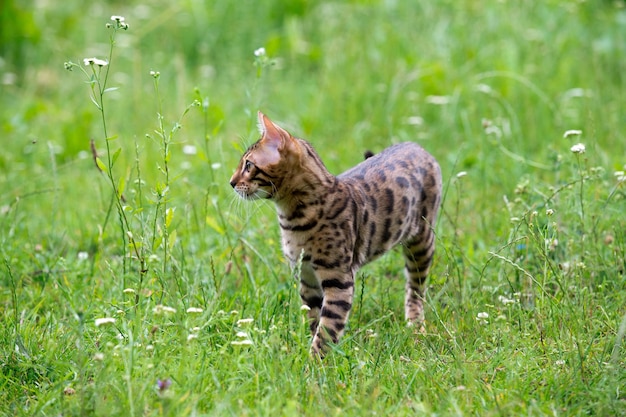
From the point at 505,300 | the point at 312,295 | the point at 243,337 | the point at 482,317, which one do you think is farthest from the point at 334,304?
the point at 505,300

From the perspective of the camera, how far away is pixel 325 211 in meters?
4.75

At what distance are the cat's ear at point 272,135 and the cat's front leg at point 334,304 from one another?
0.68m

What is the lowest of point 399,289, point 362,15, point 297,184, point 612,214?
point 399,289

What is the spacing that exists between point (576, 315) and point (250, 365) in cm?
155

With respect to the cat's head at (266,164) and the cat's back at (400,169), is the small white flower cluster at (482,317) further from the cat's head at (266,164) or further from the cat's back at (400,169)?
the cat's head at (266,164)

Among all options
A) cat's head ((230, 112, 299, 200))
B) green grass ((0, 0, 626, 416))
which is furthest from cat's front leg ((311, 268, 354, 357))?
cat's head ((230, 112, 299, 200))

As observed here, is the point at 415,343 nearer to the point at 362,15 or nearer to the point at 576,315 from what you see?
the point at 576,315

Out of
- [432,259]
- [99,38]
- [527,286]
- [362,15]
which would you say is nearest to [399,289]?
[432,259]

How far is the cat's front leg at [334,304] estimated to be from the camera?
4633 millimetres

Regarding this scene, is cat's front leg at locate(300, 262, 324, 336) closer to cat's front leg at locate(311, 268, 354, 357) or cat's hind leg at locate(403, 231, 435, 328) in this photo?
cat's front leg at locate(311, 268, 354, 357)

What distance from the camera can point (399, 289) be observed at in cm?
564

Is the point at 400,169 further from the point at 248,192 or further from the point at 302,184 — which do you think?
the point at 248,192

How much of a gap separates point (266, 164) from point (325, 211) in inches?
15.8

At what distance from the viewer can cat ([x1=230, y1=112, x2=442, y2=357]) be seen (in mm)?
4645
